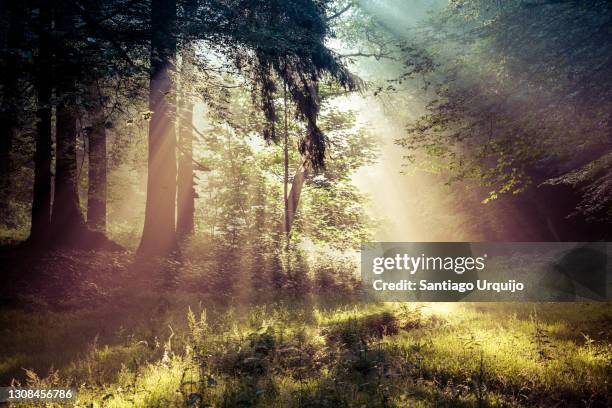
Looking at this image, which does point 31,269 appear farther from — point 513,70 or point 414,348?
point 513,70

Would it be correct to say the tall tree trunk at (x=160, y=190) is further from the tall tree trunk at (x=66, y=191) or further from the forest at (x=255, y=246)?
the tall tree trunk at (x=66, y=191)

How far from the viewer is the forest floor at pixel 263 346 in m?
5.29

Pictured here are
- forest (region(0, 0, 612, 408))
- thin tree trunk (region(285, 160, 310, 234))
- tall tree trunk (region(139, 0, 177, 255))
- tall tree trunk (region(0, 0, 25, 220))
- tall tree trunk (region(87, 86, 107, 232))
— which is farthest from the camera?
thin tree trunk (region(285, 160, 310, 234))

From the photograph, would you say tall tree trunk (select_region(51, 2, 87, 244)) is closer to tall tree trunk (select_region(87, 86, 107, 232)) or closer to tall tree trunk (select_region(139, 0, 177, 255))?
tall tree trunk (select_region(139, 0, 177, 255))

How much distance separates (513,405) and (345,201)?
1711 cm

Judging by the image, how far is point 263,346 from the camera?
6867mm

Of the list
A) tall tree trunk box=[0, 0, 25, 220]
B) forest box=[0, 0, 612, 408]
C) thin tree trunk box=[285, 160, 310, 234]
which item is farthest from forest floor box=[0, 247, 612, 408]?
thin tree trunk box=[285, 160, 310, 234]

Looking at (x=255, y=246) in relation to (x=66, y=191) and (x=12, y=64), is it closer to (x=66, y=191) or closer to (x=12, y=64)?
(x=66, y=191)

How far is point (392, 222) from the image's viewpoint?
1570 inches

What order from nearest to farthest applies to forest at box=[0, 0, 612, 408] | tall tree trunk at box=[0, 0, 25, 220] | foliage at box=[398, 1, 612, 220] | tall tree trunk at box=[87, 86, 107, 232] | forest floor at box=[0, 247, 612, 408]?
forest floor at box=[0, 247, 612, 408] → forest at box=[0, 0, 612, 408] → tall tree trunk at box=[0, 0, 25, 220] → foliage at box=[398, 1, 612, 220] → tall tree trunk at box=[87, 86, 107, 232]

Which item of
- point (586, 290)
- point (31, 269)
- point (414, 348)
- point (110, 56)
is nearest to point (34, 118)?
point (110, 56)

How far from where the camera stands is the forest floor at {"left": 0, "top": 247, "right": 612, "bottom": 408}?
529cm

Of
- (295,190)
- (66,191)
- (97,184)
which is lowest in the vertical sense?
(66,191)

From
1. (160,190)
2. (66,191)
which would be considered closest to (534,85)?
(160,190)
